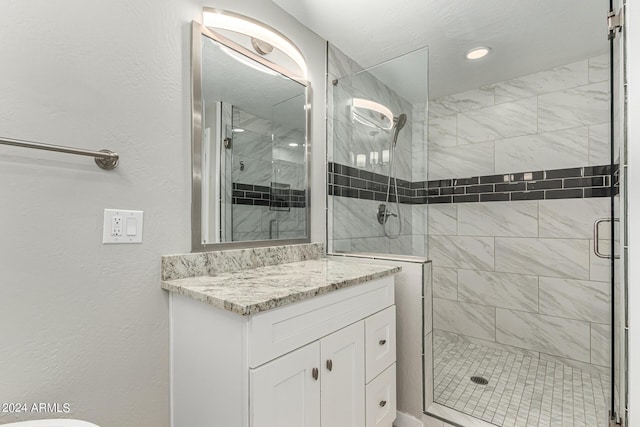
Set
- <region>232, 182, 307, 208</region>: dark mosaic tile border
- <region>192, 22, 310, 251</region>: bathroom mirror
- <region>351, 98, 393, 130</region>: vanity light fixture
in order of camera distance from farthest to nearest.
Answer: <region>351, 98, 393, 130</region>: vanity light fixture → <region>232, 182, 307, 208</region>: dark mosaic tile border → <region>192, 22, 310, 251</region>: bathroom mirror

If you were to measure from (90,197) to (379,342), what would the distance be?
4.35 feet

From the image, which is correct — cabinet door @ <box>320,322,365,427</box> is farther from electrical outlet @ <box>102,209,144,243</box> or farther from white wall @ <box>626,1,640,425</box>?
white wall @ <box>626,1,640,425</box>

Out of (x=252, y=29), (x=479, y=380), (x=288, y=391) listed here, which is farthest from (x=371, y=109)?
(x=479, y=380)

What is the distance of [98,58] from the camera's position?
111 centimetres

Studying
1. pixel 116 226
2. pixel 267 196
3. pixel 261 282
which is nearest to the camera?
pixel 116 226

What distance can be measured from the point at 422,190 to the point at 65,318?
2.02 m

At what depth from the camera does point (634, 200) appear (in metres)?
1.01

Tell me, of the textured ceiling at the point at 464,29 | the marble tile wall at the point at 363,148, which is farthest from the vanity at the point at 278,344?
the textured ceiling at the point at 464,29

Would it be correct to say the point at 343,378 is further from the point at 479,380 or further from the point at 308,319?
the point at 479,380

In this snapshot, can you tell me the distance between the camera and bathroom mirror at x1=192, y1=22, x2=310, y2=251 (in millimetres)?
1398

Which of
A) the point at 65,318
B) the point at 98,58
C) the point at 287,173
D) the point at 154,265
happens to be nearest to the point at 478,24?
the point at 287,173

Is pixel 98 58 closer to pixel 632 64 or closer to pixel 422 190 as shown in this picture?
pixel 632 64

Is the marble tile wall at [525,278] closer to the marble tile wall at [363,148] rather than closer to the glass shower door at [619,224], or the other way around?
the marble tile wall at [363,148]

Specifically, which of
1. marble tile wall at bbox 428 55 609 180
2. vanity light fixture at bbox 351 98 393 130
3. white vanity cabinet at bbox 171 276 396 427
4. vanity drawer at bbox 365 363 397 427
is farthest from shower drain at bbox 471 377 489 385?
A: vanity light fixture at bbox 351 98 393 130
